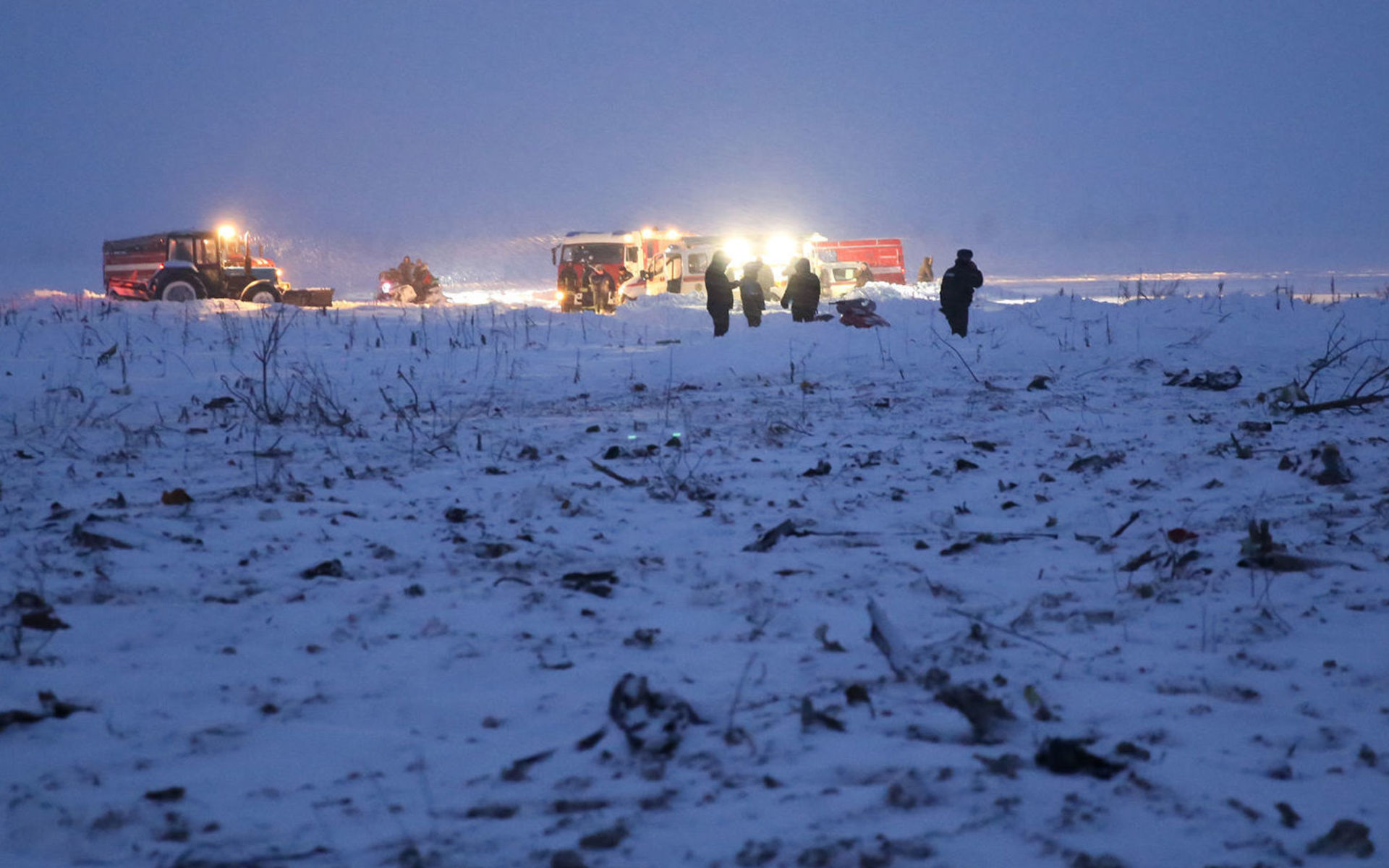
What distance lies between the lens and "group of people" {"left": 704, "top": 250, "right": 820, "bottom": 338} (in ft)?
48.7

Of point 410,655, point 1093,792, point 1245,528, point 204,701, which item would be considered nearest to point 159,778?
point 204,701

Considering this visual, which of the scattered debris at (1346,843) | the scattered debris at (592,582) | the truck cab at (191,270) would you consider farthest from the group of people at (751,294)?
the scattered debris at (1346,843)

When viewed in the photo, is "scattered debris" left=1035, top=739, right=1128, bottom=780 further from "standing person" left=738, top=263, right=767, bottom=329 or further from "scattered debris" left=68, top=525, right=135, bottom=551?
"standing person" left=738, top=263, right=767, bottom=329

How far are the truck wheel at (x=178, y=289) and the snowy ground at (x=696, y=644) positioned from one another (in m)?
17.1

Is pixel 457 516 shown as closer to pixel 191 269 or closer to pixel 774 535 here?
pixel 774 535

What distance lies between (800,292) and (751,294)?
1.06 m

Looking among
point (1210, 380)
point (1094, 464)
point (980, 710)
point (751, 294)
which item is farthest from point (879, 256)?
point (980, 710)

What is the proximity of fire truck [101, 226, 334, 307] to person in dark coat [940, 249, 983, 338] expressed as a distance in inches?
596

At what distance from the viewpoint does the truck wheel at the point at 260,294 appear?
864 inches

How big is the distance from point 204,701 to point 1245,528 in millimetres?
3839

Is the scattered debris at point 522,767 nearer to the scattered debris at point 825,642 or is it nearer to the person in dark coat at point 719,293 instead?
the scattered debris at point 825,642

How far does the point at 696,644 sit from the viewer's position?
117 inches

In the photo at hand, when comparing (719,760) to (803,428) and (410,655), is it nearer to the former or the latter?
(410,655)

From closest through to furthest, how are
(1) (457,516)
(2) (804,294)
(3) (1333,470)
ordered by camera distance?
1. (1) (457,516)
2. (3) (1333,470)
3. (2) (804,294)
